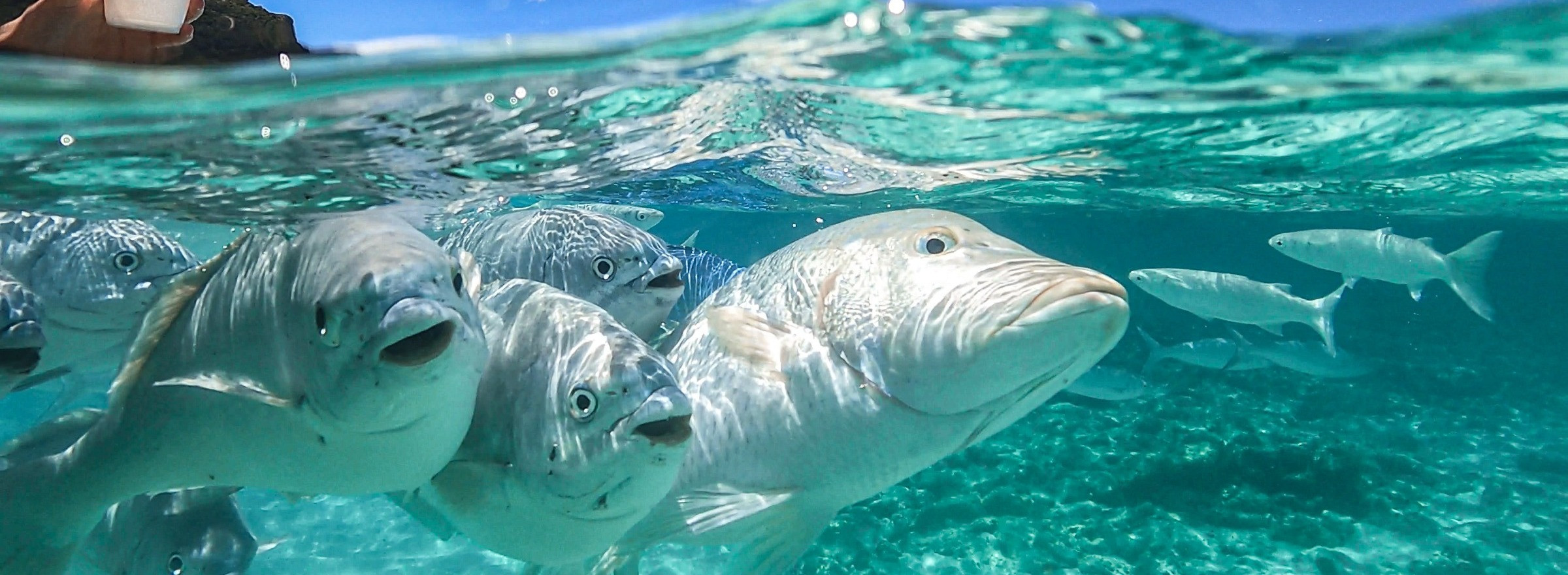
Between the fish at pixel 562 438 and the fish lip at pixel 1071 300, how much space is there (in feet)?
4.30

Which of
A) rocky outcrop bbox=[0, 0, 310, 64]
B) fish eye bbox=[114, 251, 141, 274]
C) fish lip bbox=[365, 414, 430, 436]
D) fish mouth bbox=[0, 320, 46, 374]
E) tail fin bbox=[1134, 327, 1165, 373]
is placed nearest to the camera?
fish lip bbox=[365, 414, 430, 436]

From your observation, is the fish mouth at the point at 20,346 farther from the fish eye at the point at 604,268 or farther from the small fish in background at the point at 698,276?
the small fish in background at the point at 698,276

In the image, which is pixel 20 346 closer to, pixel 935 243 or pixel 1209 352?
pixel 935 243

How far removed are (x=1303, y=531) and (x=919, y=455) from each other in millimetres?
7407

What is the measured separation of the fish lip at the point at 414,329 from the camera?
8.14 ft

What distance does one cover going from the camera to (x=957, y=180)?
13641 millimetres

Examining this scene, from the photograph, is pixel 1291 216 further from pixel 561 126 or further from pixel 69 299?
pixel 69 299

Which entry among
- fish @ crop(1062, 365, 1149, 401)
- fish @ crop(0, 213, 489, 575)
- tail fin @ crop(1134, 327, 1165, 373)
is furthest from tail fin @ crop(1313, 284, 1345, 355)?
fish @ crop(0, 213, 489, 575)

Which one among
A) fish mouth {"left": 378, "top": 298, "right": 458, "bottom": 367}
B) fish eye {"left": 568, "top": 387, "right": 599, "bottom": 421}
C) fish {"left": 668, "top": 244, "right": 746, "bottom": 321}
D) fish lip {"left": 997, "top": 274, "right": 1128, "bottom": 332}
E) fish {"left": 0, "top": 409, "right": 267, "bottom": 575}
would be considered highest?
fish lip {"left": 997, "top": 274, "right": 1128, "bottom": 332}

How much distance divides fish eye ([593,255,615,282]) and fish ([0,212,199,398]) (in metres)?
3.12

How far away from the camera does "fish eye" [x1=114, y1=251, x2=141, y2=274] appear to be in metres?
5.43

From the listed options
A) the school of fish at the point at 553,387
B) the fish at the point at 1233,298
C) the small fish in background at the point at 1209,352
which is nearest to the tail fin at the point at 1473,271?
the fish at the point at 1233,298

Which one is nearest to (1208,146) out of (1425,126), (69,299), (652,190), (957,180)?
(1425,126)

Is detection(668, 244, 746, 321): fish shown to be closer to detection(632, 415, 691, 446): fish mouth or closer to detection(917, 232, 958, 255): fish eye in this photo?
detection(917, 232, 958, 255): fish eye
